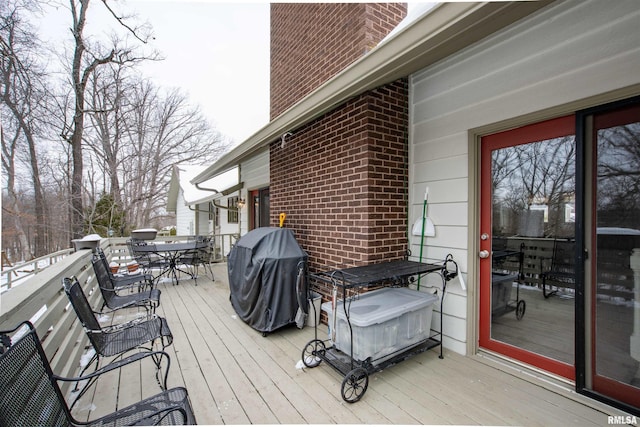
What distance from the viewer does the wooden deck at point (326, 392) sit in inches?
79.4

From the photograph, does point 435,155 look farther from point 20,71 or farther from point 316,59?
point 20,71

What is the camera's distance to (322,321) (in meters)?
3.70

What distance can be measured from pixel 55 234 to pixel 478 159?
15594 millimetres

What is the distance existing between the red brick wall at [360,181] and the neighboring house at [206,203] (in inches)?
176

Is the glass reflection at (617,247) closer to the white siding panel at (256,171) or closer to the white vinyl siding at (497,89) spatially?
the white vinyl siding at (497,89)

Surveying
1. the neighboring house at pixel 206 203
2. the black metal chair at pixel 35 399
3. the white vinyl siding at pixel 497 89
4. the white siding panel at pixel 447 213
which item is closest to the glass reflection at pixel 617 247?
the white vinyl siding at pixel 497 89

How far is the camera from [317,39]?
4.36 m

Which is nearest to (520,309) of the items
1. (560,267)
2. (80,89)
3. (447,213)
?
(560,267)

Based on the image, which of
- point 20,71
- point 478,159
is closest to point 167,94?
point 20,71

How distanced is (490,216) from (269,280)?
2.44 metres

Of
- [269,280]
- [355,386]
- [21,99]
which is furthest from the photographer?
[21,99]

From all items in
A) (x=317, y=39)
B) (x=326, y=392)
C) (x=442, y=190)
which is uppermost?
(x=317, y=39)

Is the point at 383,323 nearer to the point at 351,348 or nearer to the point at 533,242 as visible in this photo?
the point at 351,348

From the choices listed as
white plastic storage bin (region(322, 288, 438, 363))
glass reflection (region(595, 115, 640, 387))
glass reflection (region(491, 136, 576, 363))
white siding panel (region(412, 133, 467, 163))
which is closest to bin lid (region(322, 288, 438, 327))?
white plastic storage bin (region(322, 288, 438, 363))
